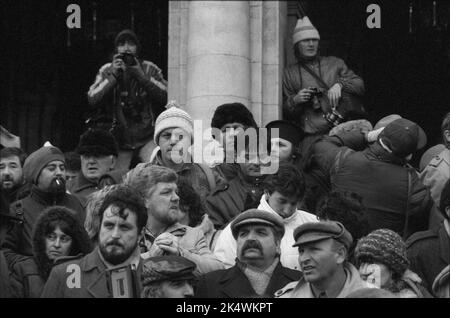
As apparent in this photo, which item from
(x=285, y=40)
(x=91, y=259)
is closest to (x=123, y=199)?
(x=91, y=259)

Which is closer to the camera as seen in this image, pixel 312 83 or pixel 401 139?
pixel 401 139

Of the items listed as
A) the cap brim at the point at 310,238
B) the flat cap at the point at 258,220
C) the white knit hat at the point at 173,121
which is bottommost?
the cap brim at the point at 310,238

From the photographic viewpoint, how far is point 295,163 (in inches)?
707

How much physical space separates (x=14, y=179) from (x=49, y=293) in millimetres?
2676

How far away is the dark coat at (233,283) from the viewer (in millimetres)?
14492

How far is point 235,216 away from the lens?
16.6m

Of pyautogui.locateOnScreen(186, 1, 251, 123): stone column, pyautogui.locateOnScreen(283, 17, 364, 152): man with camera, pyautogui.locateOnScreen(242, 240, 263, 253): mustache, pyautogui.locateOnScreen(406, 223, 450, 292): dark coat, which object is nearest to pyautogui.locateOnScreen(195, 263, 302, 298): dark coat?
pyautogui.locateOnScreen(242, 240, 263, 253): mustache

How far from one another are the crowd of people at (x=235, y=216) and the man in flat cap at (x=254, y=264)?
11 millimetres

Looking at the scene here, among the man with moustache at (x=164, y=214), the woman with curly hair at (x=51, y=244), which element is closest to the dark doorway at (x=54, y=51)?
the man with moustache at (x=164, y=214)

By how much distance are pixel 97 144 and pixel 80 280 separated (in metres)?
3.90

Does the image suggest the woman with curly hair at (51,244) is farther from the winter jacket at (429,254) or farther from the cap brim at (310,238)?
the winter jacket at (429,254)

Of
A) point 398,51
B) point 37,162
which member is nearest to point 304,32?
point 398,51

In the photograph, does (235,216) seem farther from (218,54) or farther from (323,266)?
(218,54)

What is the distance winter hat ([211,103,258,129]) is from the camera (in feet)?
59.7
